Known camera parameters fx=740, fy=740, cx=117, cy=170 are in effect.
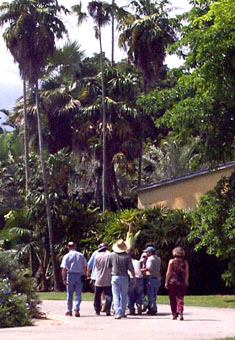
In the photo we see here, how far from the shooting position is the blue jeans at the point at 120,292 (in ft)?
54.4

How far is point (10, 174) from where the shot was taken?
163 ft

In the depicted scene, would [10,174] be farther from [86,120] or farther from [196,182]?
[196,182]

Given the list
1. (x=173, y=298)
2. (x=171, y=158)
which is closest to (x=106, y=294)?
(x=173, y=298)

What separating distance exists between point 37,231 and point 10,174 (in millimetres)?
13670

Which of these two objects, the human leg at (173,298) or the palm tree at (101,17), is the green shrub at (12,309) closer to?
the human leg at (173,298)

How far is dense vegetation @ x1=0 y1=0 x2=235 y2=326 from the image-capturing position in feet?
71.8

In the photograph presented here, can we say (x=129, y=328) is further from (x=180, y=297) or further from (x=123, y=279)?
(x=123, y=279)

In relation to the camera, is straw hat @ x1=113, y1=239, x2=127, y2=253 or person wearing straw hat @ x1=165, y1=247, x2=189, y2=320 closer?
person wearing straw hat @ x1=165, y1=247, x2=189, y2=320

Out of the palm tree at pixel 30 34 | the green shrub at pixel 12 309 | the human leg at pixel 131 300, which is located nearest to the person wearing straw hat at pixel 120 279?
the human leg at pixel 131 300

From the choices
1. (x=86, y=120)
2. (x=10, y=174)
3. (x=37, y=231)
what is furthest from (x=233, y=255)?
(x=10, y=174)

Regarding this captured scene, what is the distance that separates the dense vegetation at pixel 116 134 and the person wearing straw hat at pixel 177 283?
5.29 metres

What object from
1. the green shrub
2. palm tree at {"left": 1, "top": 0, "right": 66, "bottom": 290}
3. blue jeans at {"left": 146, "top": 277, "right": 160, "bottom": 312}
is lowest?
the green shrub

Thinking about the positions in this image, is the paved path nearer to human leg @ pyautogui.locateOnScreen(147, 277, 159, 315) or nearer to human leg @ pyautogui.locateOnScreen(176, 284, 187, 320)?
human leg @ pyautogui.locateOnScreen(176, 284, 187, 320)

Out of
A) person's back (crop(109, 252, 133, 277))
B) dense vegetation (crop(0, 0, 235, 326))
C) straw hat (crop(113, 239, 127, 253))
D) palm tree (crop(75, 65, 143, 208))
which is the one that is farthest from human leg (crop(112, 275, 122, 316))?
palm tree (crop(75, 65, 143, 208))
